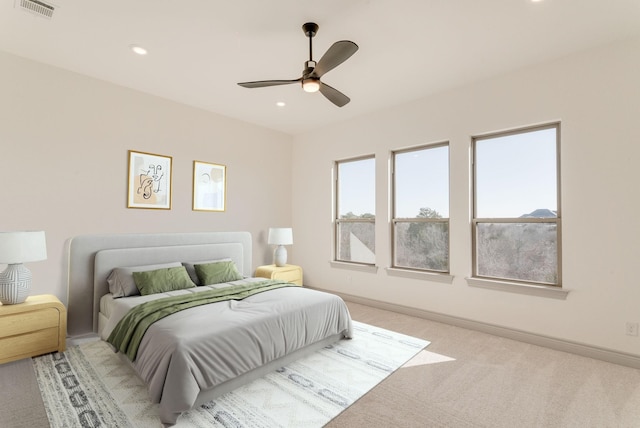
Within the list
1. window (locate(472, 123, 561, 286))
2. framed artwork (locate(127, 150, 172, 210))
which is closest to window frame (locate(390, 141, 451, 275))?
window (locate(472, 123, 561, 286))

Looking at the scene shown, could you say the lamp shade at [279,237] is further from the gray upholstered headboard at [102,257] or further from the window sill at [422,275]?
the window sill at [422,275]

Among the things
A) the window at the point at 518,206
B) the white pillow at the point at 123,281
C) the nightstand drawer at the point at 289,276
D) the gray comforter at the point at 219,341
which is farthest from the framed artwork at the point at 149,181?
the window at the point at 518,206

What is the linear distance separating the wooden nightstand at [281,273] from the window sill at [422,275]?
1.53m

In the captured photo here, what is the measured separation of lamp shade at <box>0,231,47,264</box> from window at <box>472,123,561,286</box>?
470 cm

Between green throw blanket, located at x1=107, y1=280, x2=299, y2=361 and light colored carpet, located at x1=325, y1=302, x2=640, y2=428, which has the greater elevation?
green throw blanket, located at x1=107, y1=280, x2=299, y2=361

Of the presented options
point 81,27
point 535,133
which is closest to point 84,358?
point 81,27

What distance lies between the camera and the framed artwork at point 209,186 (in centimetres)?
459

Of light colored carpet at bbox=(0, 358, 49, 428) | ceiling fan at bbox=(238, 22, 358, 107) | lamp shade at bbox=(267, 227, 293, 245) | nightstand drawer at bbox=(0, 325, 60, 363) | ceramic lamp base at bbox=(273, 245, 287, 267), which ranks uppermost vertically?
ceiling fan at bbox=(238, 22, 358, 107)

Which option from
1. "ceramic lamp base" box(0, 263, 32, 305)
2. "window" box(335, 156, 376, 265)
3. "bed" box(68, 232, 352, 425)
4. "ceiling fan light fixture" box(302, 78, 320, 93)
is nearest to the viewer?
"bed" box(68, 232, 352, 425)

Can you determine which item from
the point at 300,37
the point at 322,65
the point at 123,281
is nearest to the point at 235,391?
the point at 123,281

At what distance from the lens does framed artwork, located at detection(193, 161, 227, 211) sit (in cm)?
459

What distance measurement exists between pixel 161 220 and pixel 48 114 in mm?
1661

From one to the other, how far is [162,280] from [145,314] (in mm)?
932

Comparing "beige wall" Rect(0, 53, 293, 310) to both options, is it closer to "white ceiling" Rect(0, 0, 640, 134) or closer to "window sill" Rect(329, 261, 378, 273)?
"white ceiling" Rect(0, 0, 640, 134)
